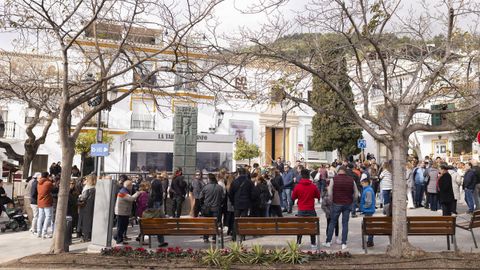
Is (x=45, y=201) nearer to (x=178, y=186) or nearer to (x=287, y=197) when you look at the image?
(x=178, y=186)

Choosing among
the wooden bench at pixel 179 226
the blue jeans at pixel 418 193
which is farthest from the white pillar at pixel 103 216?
the blue jeans at pixel 418 193

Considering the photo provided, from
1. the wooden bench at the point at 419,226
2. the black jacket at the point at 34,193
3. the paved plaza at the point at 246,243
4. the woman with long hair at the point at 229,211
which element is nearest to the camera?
the wooden bench at the point at 419,226

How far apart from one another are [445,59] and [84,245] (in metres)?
9.11

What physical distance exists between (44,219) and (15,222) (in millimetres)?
2089

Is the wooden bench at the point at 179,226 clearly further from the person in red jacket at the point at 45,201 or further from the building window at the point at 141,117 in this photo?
the building window at the point at 141,117

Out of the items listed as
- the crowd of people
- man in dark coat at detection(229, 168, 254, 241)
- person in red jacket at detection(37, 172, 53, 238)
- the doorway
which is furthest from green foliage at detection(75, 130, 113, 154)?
man in dark coat at detection(229, 168, 254, 241)

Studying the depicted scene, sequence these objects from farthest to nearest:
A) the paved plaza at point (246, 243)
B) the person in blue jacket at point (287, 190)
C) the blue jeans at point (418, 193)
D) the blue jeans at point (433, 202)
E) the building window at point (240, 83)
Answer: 1. the blue jeans at point (418, 193)
2. the person in blue jacket at point (287, 190)
3. the blue jeans at point (433, 202)
4. the building window at point (240, 83)
5. the paved plaza at point (246, 243)

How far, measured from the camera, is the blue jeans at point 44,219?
39.9 feet

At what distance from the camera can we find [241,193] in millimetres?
11289

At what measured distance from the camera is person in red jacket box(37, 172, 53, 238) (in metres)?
12.0

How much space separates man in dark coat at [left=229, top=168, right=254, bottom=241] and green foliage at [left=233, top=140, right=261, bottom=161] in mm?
23207

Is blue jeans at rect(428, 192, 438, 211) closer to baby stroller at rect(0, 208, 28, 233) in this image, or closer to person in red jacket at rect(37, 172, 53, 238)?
person in red jacket at rect(37, 172, 53, 238)

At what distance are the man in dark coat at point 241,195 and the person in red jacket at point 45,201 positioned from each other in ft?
15.7

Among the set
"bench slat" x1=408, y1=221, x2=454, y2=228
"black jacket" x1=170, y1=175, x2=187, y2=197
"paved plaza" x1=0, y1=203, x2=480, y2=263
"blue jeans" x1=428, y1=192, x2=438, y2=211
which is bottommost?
"paved plaza" x1=0, y1=203, x2=480, y2=263
